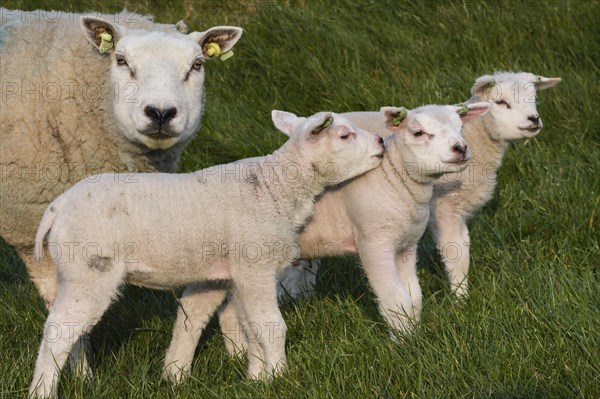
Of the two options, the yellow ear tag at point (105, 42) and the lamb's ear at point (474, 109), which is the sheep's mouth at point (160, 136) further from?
the lamb's ear at point (474, 109)

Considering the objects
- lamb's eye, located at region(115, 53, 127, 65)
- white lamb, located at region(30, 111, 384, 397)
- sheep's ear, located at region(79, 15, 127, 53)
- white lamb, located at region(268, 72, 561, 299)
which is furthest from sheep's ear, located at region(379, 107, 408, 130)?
sheep's ear, located at region(79, 15, 127, 53)

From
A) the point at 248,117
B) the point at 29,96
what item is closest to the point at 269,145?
the point at 248,117

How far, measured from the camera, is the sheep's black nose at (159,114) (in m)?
5.26

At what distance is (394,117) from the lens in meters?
5.57

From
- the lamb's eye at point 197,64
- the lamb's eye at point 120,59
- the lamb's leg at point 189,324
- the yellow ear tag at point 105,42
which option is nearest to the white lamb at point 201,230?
the lamb's leg at point 189,324

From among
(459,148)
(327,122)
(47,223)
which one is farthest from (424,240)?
(47,223)

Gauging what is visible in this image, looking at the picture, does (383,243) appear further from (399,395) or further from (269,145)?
(269,145)

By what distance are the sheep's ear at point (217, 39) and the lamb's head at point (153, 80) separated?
4 centimetres

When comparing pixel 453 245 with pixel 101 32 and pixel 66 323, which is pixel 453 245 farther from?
pixel 66 323

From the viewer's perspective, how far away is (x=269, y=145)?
805cm

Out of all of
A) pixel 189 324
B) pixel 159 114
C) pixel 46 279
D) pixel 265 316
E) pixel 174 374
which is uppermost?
pixel 159 114

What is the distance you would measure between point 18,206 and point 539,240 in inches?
133

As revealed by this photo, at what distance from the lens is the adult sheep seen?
5.57m

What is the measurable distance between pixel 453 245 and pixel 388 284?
40.9 inches
